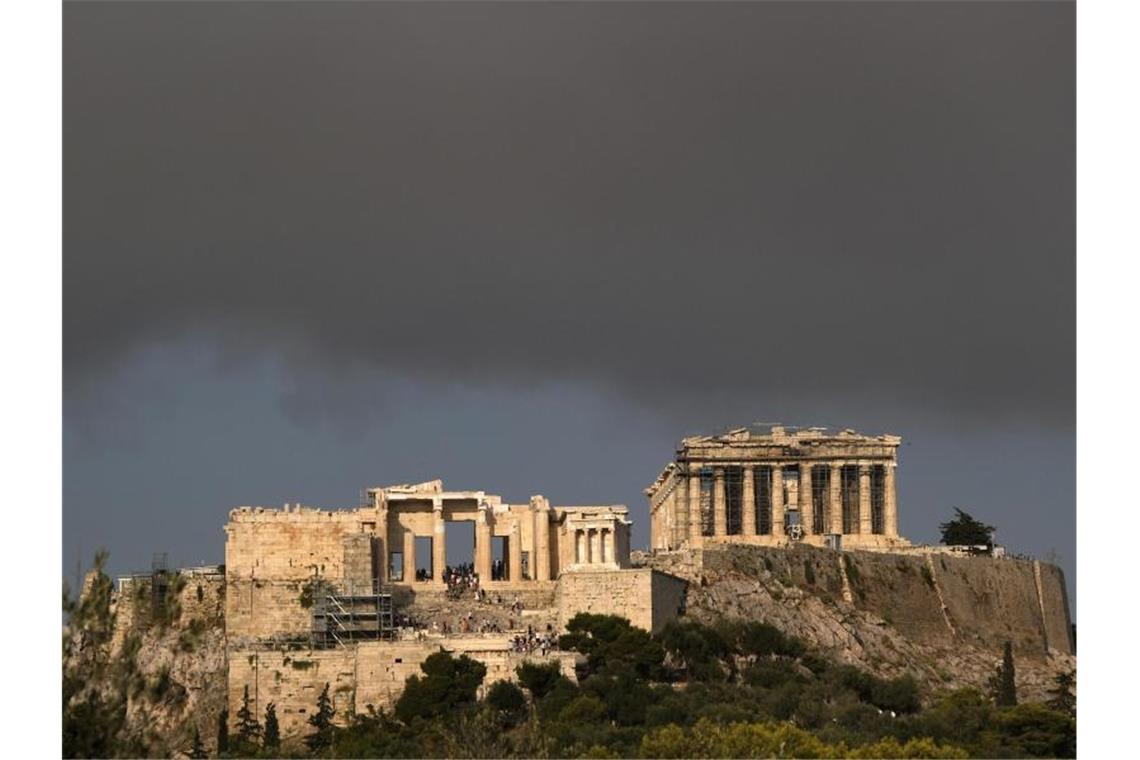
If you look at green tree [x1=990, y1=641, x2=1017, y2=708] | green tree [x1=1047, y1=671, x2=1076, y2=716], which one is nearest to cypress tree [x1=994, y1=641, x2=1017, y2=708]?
green tree [x1=990, y1=641, x2=1017, y2=708]

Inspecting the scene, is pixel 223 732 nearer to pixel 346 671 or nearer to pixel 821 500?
pixel 346 671

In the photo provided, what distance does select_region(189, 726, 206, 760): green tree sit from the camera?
6360 cm

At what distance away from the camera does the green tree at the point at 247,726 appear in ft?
212

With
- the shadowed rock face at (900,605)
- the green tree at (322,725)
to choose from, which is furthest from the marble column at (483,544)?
the green tree at (322,725)

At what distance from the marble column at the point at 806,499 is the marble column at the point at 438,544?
16975 millimetres

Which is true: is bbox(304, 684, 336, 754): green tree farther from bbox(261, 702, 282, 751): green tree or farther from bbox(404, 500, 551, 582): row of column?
bbox(404, 500, 551, 582): row of column

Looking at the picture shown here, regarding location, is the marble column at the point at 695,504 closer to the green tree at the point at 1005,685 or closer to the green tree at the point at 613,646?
the green tree at the point at 1005,685

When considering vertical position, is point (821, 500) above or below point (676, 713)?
above

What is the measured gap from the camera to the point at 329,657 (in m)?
67.2

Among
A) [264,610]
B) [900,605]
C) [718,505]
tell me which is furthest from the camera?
[718,505]

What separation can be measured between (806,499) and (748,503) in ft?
5.92

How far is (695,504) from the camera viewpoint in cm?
8906

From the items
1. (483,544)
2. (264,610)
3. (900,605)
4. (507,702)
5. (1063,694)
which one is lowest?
(1063,694)

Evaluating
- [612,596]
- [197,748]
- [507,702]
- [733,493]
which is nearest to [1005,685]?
[612,596]
